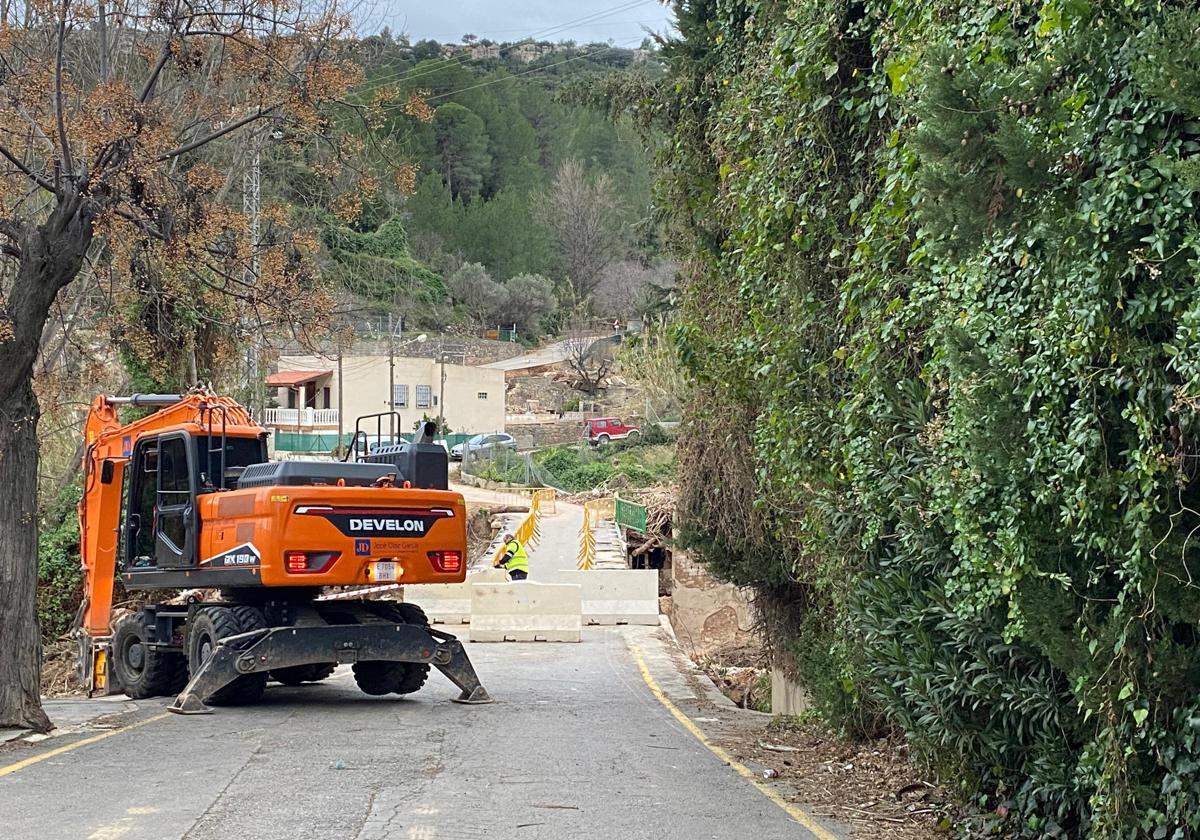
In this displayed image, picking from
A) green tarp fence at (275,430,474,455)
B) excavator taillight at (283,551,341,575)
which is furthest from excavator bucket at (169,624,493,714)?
green tarp fence at (275,430,474,455)

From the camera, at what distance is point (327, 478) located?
1426cm

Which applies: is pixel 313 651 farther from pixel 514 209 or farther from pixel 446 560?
pixel 514 209

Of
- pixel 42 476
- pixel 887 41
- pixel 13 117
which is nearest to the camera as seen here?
pixel 887 41

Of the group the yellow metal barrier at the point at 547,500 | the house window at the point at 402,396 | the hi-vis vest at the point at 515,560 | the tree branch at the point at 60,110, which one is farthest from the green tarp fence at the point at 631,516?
the tree branch at the point at 60,110

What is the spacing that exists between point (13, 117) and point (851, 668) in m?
9.76

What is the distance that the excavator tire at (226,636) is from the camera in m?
14.1

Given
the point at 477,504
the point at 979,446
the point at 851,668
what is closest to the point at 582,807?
the point at 851,668

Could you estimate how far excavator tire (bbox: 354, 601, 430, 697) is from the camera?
50.9 feet

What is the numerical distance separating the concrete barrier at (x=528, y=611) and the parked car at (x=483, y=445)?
43547 mm

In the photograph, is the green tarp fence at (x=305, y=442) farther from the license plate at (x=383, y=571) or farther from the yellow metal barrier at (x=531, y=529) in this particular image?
the license plate at (x=383, y=571)

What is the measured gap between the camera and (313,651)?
1395 centimetres

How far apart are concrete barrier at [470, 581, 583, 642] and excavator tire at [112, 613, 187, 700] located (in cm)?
849

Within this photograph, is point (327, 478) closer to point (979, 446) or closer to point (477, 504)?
point (979, 446)

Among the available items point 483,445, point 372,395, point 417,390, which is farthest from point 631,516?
point 417,390
